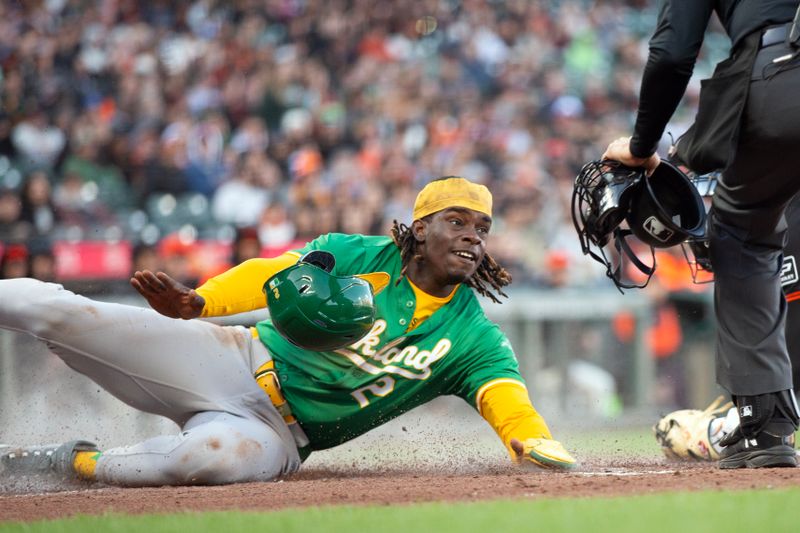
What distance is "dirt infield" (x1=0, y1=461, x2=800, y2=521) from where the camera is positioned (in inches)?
147

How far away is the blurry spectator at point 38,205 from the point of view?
995cm

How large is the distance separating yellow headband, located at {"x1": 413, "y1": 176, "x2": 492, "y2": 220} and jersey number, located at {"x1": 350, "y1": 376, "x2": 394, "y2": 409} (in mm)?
817

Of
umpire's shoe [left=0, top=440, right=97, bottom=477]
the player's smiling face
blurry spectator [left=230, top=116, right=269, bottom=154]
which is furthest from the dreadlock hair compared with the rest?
blurry spectator [left=230, top=116, right=269, bottom=154]

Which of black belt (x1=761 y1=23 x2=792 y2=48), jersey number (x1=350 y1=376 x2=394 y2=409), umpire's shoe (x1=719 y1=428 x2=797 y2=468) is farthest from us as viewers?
jersey number (x1=350 y1=376 x2=394 y2=409)

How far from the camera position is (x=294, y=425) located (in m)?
5.18

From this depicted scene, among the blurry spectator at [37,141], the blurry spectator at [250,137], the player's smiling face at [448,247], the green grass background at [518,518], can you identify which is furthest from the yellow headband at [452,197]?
the blurry spectator at [250,137]

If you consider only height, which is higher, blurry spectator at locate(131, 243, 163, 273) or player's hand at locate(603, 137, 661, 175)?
player's hand at locate(603, 137, 661, 175)

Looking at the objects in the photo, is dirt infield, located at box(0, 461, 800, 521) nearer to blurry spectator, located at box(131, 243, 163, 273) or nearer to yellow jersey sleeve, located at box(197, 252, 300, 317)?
yellow jersey sleeve, located at box(197, 252, 300, 317)

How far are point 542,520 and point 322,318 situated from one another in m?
1.69

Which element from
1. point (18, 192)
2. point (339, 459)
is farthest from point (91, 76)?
point (339, 459)

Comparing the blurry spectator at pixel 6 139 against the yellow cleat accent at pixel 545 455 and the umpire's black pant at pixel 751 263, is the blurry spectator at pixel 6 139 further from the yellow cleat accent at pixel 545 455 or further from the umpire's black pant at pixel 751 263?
the umpire's black pant at pixel 751 263

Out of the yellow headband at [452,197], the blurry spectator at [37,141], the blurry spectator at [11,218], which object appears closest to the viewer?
the yellow headband at [452,197]

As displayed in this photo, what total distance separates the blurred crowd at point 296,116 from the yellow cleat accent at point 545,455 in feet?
18.3

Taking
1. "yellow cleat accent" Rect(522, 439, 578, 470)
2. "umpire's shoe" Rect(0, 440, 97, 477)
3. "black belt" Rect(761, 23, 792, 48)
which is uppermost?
"black belt" Rect(761, 23, 792, 48)
